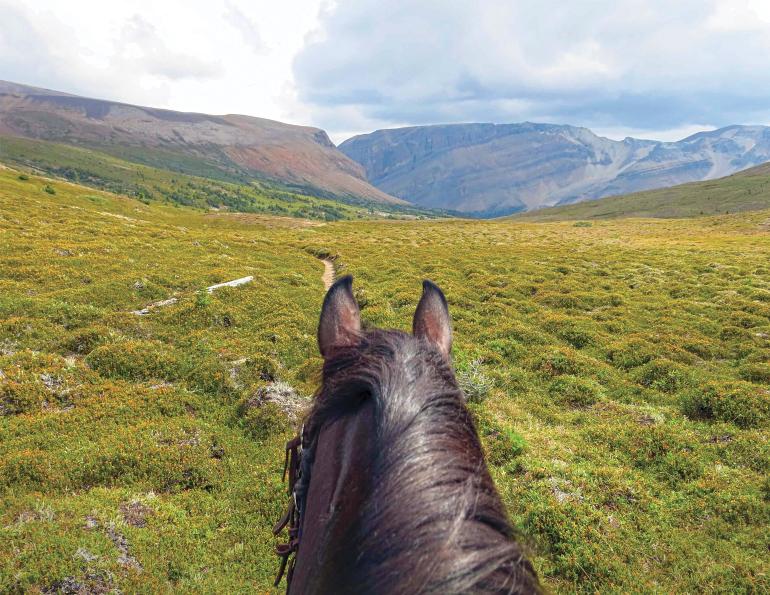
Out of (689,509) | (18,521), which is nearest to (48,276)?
(18,521)

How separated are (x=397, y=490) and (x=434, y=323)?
5.63ft

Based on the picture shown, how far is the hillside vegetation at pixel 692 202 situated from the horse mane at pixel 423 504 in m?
144

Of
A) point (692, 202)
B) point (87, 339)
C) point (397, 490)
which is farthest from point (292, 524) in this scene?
point (692, 202)

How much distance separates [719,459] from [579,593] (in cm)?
503

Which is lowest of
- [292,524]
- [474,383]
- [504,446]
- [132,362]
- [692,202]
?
[504,446]

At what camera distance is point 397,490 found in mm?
1749

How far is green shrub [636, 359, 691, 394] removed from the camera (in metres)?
12.1

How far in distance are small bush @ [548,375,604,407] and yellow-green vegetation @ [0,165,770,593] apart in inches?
2.5

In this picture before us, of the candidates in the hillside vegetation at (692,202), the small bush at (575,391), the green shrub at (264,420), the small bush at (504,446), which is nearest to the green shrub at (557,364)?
the small bush at (575,391)

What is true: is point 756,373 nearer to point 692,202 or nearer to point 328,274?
point 328,274

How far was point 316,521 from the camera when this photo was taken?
83.2 inches

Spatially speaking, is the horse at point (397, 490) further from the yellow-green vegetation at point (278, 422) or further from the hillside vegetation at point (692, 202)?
the hillside vegetation at point (692, 202)

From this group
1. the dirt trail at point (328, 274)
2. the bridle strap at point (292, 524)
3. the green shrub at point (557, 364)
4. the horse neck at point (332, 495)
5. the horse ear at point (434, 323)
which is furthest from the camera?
the dirt trail at point (328, 274)

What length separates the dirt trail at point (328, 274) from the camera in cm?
2371
